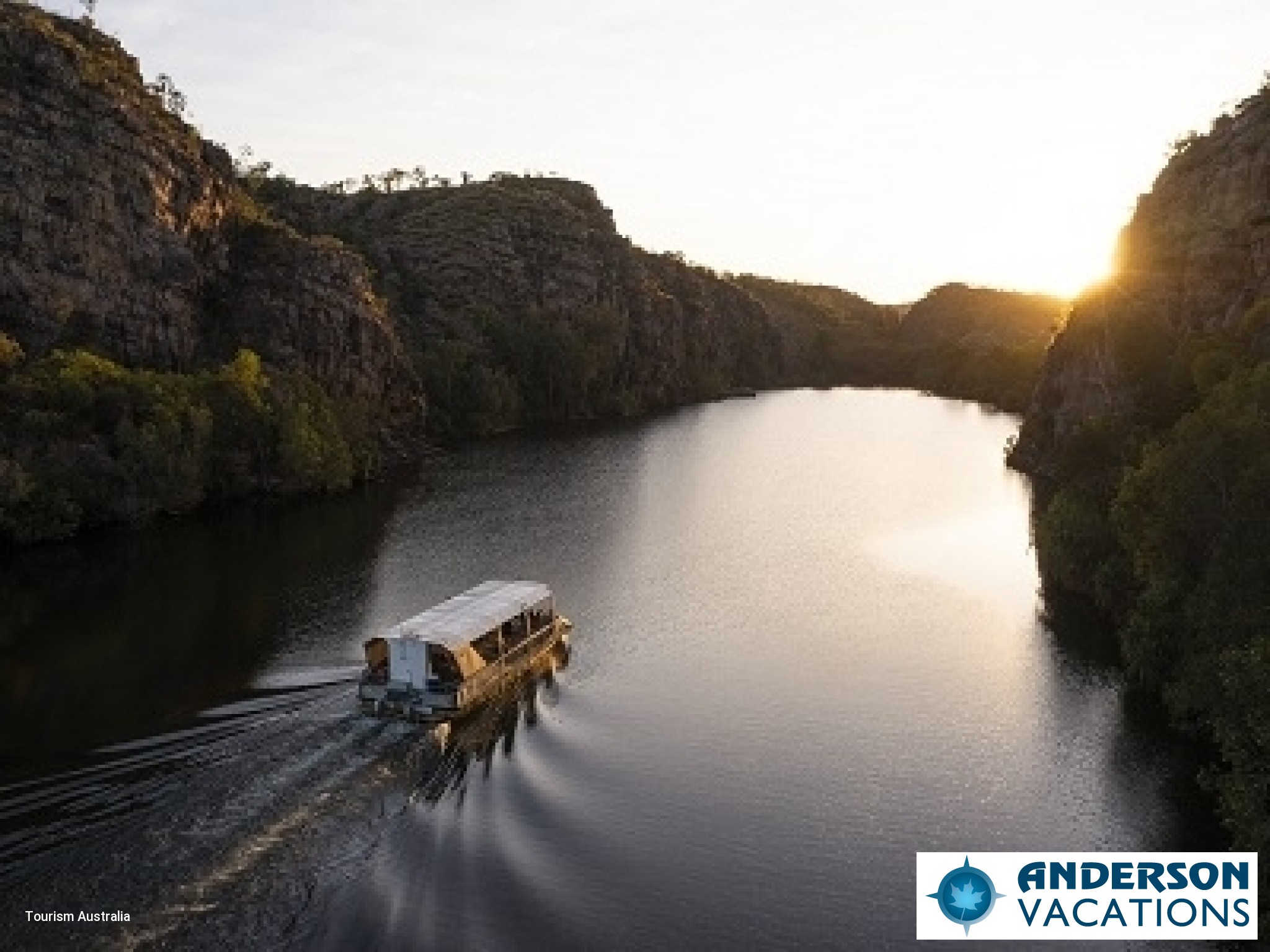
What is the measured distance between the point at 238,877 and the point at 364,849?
4268 mm

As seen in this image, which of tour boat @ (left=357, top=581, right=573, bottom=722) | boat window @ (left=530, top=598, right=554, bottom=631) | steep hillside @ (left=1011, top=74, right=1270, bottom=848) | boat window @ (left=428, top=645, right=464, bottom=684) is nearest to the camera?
steep hillside @ (left=1011, top=74, right=1270, bottom=848)

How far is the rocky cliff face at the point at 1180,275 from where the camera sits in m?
92.0

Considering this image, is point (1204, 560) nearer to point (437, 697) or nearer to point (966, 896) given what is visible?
point (966, 896)

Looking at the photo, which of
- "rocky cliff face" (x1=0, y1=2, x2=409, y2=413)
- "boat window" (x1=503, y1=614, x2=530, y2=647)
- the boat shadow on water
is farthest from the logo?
"rocky cliff face" (x1=0, y1=2, x2=409, y2=413)

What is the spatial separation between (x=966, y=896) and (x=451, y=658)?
23617 millimetres

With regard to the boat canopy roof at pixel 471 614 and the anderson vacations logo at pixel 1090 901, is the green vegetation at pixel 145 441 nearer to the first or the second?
the boat canopy roof at pixel 471 614

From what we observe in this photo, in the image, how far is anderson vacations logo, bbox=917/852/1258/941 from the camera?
35.4m

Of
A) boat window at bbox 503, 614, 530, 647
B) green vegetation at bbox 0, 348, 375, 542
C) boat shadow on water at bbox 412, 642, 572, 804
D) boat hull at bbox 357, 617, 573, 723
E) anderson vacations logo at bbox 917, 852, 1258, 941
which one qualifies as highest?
green vegetation at bbox 0, 348, 375, 542

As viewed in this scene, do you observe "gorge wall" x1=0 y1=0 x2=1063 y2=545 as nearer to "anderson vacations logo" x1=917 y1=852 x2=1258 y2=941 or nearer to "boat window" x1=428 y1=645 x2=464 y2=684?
"boat window" x1=428 y1=645 x2=464 y2=684

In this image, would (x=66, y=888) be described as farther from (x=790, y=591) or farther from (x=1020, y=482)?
(x=1020, y=482)

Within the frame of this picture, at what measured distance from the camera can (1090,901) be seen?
1414 inches

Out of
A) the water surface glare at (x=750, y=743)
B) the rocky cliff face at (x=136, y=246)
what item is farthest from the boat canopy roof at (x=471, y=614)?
the rocky cliff face at (x=136, y=246)

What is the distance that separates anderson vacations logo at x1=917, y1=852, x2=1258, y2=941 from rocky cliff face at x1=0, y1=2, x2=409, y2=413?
98.9 metres

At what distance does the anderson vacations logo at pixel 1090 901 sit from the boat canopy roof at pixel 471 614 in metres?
22.9
